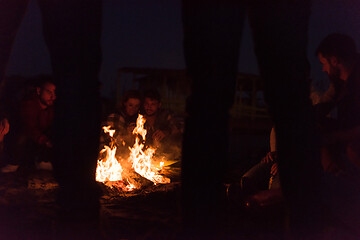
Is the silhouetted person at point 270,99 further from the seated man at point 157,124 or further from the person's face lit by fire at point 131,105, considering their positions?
the person's face lit by fire at point 131,105

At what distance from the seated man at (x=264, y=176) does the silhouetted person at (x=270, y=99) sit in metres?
1.33

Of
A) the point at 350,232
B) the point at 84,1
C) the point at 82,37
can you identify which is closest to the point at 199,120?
the point at 82,37

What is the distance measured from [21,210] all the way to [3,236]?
Answer: 70cm

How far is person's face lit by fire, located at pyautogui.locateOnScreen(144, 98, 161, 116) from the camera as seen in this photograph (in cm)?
568

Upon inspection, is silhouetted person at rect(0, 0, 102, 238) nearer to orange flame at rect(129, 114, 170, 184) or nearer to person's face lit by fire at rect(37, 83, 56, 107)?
orange flame at rect(129, 114, 170, 184)

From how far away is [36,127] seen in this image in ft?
14.7

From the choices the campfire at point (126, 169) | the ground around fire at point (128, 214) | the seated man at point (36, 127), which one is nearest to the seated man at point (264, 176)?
the ground around fire at point (128, 214)

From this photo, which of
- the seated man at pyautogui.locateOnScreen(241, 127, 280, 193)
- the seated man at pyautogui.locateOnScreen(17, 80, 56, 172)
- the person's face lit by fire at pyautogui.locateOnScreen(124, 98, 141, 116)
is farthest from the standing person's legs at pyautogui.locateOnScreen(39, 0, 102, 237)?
the person's face lit by fire at pyautogui.locateOnScreen(124, 98, 141, 116)

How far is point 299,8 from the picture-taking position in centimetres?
154

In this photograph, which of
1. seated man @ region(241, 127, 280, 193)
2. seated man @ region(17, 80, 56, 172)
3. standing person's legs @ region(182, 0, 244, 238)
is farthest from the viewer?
seated man @ region(17, 80, 56, 172)

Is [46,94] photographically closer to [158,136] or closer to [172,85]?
[158,136]

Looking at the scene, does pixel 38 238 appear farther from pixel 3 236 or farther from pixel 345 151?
pixel 345 151

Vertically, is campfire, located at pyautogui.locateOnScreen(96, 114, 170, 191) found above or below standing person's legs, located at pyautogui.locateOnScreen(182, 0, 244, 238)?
below

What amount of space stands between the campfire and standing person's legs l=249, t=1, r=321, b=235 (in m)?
2.35
